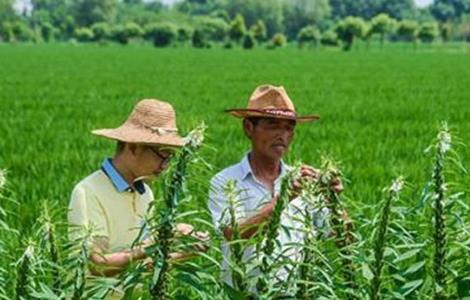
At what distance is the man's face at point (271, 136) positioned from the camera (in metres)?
3.40

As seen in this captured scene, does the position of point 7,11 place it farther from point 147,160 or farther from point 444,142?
point 444,142

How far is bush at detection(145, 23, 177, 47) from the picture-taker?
91688mm

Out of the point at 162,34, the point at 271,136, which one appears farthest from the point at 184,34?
the point at 271,136

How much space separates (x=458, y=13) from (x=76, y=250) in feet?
503

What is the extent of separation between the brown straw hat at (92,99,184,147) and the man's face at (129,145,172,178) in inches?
1.5

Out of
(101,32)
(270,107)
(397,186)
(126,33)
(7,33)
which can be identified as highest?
(397,186)

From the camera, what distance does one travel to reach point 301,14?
13025cm

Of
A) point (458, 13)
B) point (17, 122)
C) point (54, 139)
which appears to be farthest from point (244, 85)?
point (458, 13)

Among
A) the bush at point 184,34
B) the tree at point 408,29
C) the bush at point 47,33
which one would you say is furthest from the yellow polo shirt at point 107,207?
the bush at point 47,33

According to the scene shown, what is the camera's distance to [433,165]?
187cm

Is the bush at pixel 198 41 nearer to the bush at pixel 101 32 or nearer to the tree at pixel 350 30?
the tree at pixel 350 30

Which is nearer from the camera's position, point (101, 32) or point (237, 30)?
point (237, 30)

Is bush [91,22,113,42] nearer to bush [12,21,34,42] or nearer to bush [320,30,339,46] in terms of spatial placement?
bush [12,21,34,42]

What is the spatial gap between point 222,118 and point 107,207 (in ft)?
36.9
